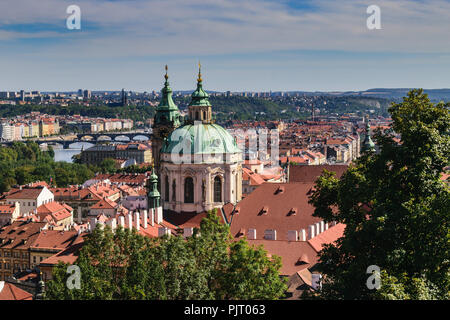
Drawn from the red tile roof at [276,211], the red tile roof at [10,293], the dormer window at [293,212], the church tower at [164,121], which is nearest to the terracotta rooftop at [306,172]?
the church tower at [164,121]

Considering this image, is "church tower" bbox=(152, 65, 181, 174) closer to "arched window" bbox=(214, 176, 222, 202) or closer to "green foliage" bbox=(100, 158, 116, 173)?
"arched window" bbox=(214, 176, 222, 202)

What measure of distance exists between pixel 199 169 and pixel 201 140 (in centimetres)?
220

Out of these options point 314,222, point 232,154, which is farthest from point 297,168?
point 314,222

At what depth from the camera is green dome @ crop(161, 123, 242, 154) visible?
46469 millimetres

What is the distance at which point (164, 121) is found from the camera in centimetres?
6769

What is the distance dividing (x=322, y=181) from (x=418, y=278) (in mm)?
6219

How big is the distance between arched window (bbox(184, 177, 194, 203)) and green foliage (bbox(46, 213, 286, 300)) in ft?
74.0

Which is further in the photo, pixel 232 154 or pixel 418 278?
pixel 232 154

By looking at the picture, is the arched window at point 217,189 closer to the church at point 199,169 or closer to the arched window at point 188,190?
the church at point 199,169

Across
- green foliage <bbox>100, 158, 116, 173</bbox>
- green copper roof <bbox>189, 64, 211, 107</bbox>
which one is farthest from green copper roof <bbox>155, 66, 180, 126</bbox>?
green foliage <bbox>100, 158, 116, 173</bbox>

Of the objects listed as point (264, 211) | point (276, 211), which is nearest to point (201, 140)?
point (264, 211)
